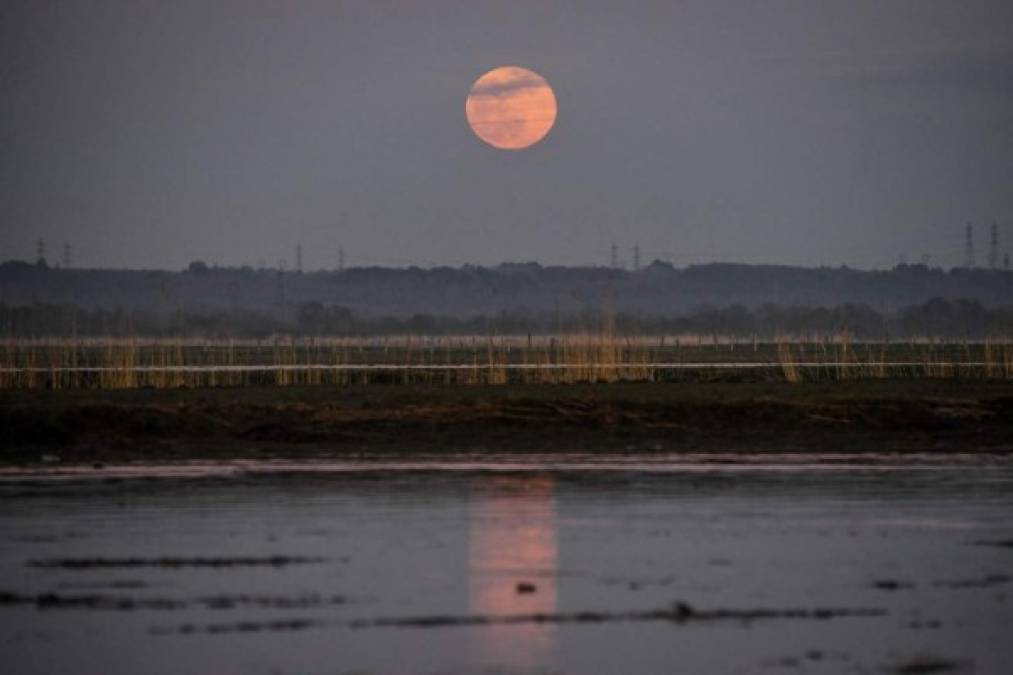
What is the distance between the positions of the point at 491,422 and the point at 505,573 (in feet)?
63.1

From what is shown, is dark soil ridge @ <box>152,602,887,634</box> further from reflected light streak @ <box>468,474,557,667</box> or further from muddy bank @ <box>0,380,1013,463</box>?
muddy bank @ <box>0,380,1013,463</box>

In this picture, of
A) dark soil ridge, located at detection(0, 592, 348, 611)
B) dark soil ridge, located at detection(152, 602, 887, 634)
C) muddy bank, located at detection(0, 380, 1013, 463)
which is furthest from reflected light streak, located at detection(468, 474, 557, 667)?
muddy bank, located at detection(0, 380, 1013, 463)

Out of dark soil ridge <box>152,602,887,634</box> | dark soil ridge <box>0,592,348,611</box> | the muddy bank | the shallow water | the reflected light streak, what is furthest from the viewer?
the muddy bank

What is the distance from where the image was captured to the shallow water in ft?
45.0

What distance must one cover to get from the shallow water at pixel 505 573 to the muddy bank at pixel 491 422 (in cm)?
591

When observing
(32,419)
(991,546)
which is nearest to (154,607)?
(991,546)

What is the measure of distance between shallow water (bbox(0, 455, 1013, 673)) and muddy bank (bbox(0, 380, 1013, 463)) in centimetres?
591

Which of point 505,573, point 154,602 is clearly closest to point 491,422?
point 505,573

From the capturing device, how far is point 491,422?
119ft

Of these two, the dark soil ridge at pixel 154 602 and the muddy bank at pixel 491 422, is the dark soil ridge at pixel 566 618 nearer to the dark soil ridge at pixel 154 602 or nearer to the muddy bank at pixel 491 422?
the dark soil ridge at pixel 154 602

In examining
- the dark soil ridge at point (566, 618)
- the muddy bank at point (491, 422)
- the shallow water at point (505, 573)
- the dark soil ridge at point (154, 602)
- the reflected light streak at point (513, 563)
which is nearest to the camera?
the shallow water at point (505, 573)

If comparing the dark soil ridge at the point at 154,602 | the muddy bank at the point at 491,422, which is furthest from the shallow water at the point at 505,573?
the muddy bank at the point at 491,422

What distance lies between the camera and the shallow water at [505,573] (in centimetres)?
1372

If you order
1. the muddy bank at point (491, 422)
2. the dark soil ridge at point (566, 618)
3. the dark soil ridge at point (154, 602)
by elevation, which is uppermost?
the muddy bank at point (491, 422)
